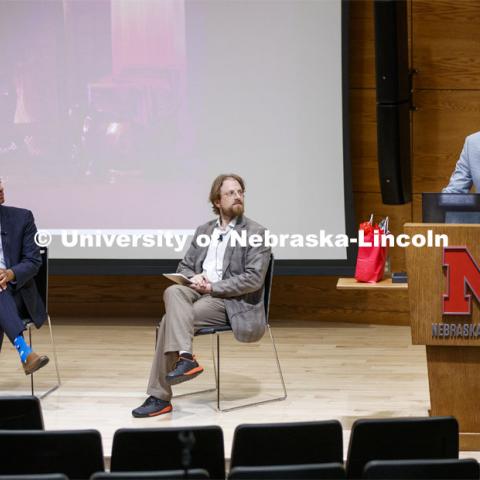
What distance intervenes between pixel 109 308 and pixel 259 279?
8.68ft

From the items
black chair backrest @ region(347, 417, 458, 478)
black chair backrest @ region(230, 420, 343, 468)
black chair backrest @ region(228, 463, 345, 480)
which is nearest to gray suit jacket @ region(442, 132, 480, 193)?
black chair backrest @ region(347, 417, 458, 478)

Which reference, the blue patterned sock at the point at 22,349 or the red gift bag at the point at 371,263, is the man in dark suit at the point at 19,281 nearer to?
the blue patterned sock at the point at 22,349

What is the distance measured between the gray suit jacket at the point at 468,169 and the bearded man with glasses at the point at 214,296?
3.25ft

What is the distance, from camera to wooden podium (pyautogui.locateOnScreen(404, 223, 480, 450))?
386 centimetres

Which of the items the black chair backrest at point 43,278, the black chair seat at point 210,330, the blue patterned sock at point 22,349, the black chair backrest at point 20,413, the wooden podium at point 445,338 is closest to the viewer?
the black chair backrest at point 20,413

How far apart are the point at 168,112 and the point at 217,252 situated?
81.7 inches

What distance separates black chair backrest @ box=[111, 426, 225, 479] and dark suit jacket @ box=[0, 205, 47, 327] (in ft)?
7.25

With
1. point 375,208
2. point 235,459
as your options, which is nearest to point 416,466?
point 235,459

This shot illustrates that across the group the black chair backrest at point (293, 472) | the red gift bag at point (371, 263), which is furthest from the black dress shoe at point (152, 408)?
the black chair backrest at point (293, 472)

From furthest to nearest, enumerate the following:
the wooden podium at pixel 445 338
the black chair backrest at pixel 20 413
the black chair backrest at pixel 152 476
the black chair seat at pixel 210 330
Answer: the black chair seat at pixel 210 330
the wooden podium at pixel 445 338
the black chair backrest at pixel 20 413
the black chair backrest at pixel 152 476

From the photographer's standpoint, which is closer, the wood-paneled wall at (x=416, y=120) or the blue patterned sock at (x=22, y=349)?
the blue patterned sock at (x=22, y=349)

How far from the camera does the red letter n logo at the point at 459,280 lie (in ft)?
12.7

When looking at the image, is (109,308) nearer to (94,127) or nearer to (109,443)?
(94,127)

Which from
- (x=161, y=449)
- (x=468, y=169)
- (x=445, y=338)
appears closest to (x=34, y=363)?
(x=445, y=338)
